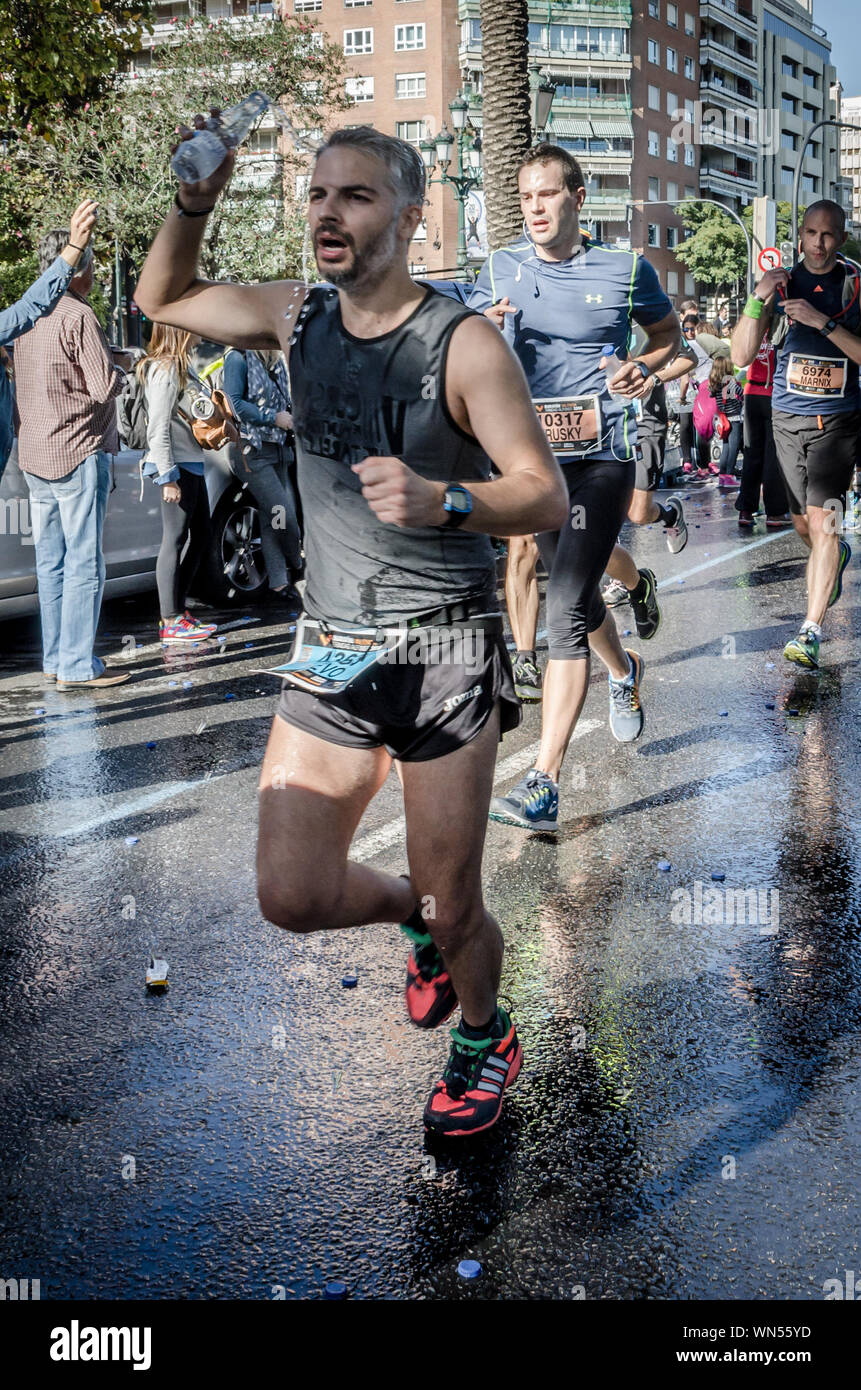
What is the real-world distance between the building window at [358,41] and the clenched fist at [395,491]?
257 feet

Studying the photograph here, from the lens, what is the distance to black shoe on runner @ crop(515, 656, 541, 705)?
24.3 feet

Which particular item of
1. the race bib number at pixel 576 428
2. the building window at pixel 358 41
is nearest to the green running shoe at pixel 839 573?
the race bib number at pixel 576 428

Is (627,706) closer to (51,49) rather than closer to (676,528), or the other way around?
(676,528)

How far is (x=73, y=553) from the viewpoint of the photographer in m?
7.81

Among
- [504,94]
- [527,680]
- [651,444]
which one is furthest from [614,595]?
[504,94]

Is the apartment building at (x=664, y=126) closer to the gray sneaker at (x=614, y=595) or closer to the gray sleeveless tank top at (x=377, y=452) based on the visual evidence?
the gray sneaker at (x=614, y=595)

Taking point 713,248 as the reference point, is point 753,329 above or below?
below

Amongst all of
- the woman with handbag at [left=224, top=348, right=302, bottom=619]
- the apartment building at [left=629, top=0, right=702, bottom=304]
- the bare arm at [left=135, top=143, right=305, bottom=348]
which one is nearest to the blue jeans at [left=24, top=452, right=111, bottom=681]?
the woman with handbag at [left=224, top=348, right=302, bottom=619]

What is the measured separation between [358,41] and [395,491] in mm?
79659

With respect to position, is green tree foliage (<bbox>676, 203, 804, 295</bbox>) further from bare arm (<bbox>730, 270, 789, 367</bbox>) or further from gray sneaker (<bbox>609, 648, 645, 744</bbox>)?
gray sneaker (<bbox>609, 648, 645, 744</bbox>)

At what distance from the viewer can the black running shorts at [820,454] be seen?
7965 mm

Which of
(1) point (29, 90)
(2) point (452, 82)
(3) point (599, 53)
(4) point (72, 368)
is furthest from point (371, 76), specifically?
(4) point (72, 368)

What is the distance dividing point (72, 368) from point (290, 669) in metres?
5.26

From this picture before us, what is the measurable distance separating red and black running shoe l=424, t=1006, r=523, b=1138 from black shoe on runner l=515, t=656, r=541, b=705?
14.0 feet
